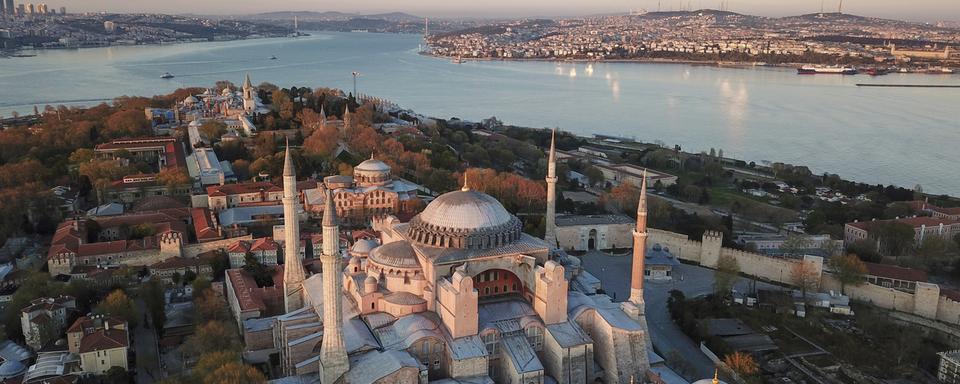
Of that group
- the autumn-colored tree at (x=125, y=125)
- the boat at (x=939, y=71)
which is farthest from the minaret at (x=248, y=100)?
the boat at (x=939, y=71)

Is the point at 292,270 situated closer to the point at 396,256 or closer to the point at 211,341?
the point at 211,341

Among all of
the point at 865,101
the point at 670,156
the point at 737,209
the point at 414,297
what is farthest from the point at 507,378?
the point at 865,101

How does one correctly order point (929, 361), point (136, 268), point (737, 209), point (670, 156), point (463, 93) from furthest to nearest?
point (463, 93) < point (670, 156) < point (737, 209) < point (136, 268) < point (929, 361)

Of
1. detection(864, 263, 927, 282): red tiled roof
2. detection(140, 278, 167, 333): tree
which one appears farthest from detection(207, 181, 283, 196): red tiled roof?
detection(864, 263, 927, 282): red tiled roof

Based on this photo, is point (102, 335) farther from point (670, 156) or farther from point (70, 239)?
point (670, 156)

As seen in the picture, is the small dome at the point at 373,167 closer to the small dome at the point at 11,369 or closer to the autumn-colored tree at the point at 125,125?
the small dome at the point at 11,369
